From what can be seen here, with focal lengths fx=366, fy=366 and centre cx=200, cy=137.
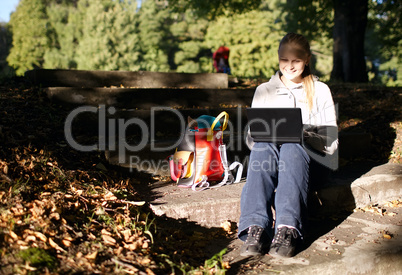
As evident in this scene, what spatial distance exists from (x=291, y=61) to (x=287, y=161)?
0.84m

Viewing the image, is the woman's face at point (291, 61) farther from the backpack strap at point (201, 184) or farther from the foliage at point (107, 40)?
the foliage at point (107, 40)

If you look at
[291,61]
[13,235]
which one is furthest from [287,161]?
[13,235]

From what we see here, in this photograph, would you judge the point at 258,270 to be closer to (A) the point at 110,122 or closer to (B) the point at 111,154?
(B) the point at 111,154

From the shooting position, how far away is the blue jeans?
2561 millimetres

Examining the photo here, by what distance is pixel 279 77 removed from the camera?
3.18 m

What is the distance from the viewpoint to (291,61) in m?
2.97

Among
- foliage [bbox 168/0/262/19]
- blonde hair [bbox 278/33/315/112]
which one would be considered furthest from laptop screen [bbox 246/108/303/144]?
foliage [bbox 168/0/262/19]

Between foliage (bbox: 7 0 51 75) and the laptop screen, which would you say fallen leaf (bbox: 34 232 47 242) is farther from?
foliage (bbox: 7 0 51 75)

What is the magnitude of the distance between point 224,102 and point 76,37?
37332mm

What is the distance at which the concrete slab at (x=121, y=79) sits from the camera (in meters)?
4.99

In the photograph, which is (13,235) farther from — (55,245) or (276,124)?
(276,124)

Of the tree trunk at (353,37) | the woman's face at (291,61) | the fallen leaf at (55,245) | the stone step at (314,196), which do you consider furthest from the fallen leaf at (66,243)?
the tree trunk at (353,37)

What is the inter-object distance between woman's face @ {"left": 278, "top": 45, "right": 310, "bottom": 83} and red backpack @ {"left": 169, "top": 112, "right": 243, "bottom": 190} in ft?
2.49

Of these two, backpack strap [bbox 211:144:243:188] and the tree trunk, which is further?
the tree trunk
